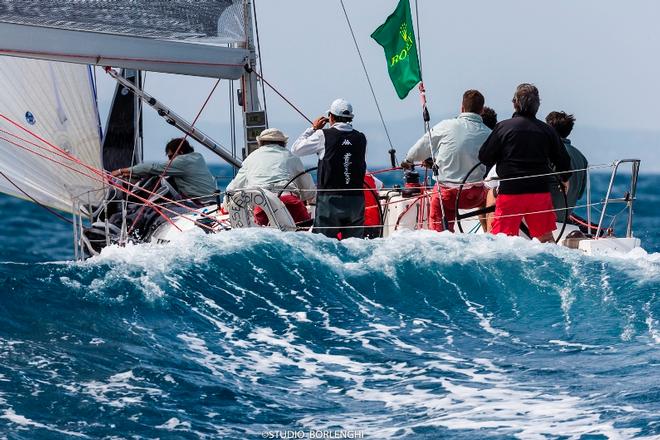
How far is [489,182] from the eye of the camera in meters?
8.77

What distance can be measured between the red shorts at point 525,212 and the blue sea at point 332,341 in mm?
255

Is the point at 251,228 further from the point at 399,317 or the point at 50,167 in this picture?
the point at 50,167

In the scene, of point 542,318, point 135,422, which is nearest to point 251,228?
point 542,318

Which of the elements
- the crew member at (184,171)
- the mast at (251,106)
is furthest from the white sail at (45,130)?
the mast at (251,106)

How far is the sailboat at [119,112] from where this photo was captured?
339 inches

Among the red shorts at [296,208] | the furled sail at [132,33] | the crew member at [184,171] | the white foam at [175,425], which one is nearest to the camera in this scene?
the white foam at [175,425]

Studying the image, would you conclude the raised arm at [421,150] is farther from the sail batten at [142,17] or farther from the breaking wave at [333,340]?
the sail batten at [142,17]

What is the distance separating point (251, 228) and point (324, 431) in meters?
3.33

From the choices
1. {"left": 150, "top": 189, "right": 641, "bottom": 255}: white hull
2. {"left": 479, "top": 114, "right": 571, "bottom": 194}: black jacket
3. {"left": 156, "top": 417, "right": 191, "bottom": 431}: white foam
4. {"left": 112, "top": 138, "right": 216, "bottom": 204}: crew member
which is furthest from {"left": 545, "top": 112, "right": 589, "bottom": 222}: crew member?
{"left": 156, "top": 417, "right": 191, "bottom": 431}: white foam

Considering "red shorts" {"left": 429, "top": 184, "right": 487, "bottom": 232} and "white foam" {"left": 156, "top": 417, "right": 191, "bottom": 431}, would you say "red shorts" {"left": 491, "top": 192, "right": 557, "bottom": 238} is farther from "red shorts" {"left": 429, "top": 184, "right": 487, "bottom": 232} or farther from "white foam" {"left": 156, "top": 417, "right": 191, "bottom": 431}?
"white foam" {"left": 156, "top": 417, "right": 191, "bottom": 431}

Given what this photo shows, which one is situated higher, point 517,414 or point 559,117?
point 559,117

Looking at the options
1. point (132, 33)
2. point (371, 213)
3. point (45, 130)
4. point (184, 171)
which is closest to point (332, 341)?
point (371, 213)

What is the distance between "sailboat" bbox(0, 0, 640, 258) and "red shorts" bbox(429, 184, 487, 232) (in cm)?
12

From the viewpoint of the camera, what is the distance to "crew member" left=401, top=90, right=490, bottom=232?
927cm
